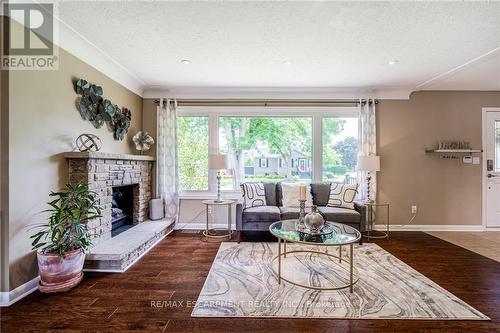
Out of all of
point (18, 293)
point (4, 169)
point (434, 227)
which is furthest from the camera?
point (434, 227)

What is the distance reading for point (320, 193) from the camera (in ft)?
13.9

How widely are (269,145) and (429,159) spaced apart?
2.91 m

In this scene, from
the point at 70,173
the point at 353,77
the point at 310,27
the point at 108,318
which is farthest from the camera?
the point at 353,77

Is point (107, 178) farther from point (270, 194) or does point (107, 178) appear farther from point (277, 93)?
point (277, 93)

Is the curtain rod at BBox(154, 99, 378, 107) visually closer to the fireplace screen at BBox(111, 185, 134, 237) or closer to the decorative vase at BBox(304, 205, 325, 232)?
the fireplace screen at BBox(111, 185, 134, 237)

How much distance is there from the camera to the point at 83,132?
117 inches

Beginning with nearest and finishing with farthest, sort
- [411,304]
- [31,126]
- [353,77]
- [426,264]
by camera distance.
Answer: [411,304] → [31,126] → [426,264] → [353,77]

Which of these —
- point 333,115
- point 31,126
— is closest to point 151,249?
point 31,126

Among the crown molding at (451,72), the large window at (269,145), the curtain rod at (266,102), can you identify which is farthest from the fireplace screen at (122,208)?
the crown molding at (451,72)

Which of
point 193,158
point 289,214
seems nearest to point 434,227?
point 289,214

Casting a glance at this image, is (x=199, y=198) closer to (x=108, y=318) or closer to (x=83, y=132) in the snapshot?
(x=83, y=132)

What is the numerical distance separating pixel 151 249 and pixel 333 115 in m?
3.81
